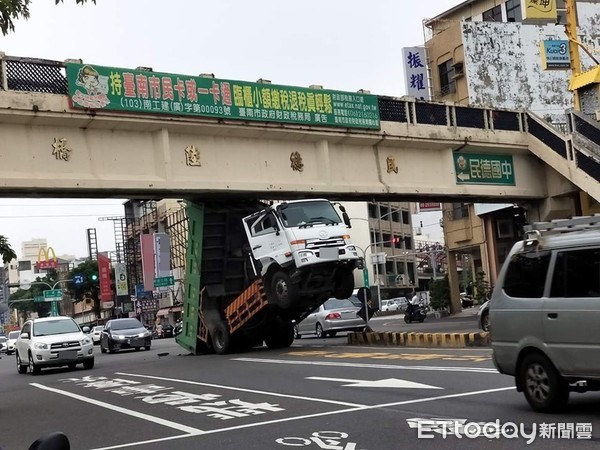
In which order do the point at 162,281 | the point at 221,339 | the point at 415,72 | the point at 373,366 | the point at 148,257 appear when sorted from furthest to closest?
1. the point at 148,257
2. the point at 162,281
3. the point at 415,72
4. the point at 221,339
5. the point at 373,366

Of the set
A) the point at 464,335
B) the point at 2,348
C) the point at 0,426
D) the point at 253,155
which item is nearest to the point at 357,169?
the point at 253,155

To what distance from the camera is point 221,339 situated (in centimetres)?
2392

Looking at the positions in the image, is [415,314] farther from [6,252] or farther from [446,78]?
[6,252]

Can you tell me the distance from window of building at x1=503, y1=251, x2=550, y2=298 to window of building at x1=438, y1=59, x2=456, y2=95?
36.6 metres

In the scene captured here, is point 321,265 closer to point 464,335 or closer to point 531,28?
point 464,335

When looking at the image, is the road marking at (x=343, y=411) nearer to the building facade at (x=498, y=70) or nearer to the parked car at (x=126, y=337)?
the parked car at (x=126, y=337)

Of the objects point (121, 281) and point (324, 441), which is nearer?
point (324, 441)

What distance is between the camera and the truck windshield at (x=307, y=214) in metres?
20.5

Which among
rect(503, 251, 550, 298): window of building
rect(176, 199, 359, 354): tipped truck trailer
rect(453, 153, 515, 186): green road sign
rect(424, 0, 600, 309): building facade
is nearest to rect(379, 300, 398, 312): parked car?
rect(424, 0, 600, 309): building facade

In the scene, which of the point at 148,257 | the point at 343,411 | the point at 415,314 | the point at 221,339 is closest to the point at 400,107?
the point at 221,339

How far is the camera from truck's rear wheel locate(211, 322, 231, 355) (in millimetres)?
23584

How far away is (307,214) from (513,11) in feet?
102

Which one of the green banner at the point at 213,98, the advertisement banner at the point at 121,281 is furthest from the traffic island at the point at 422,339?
the advertisement banner at the point at 121,281

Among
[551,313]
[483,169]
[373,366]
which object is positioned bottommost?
[373,366]
